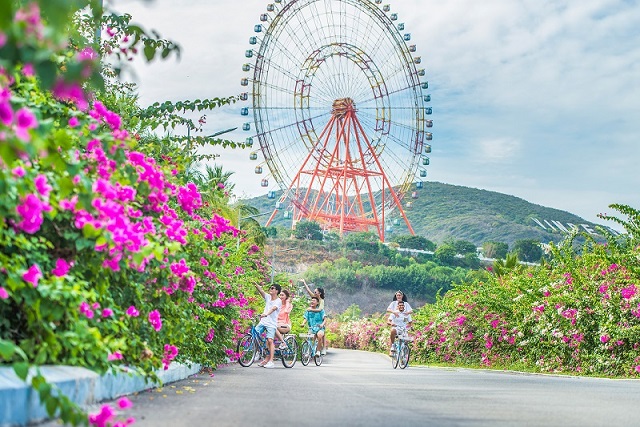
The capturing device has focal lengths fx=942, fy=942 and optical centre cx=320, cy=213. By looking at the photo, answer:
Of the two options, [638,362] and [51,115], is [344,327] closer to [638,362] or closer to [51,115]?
[638,362]

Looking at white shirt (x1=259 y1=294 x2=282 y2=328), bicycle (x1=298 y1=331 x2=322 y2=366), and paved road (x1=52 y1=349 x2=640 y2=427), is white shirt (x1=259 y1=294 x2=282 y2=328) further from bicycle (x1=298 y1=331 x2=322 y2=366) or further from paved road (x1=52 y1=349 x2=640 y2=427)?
paved road (x1=52 y1=349 x2=640 y2=427)

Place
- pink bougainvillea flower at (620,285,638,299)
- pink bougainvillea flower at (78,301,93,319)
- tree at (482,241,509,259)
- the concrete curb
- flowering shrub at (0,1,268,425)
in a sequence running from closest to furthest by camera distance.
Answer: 1. flowering shrub at (0,1,268,425)
2. the concrete curb
3. pink bougainvillea flower at (78,301,93,319)
4. pink bougainvillea flower at (620,285,638,299)
5. tree at (482,241,509,259)

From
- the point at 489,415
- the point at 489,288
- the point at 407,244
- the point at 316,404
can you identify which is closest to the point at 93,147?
the point at 316,404

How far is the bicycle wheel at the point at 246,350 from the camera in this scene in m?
19.2

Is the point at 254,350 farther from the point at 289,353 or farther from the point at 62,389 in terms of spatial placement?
the point at 62,389

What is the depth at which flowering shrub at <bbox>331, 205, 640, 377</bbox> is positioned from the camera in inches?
737

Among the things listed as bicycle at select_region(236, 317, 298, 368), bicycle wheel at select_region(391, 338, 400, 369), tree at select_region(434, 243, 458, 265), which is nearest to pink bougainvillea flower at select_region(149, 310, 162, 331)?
bicycle at select_region(236, 317, 298, 368)

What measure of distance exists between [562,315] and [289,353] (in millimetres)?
5925

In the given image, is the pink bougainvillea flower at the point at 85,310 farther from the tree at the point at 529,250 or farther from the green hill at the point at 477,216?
the green hill at the point at 477,216

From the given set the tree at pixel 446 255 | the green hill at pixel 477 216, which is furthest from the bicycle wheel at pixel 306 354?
the green hill at pixel 477 216

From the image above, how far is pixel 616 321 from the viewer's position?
18.8 metres

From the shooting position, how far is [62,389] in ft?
19.9

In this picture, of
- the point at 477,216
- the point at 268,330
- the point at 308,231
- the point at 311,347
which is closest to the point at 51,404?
the point at 268,330

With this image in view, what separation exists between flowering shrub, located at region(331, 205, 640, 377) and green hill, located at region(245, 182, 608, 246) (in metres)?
137
